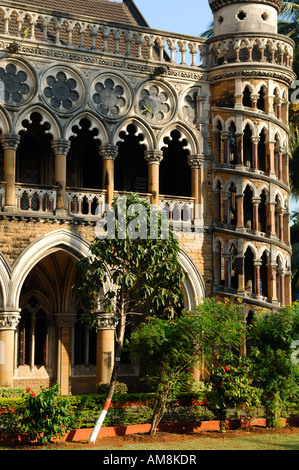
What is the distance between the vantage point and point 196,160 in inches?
1154

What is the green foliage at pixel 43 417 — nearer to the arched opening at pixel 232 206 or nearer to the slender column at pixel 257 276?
the slender column at pixel 257 276

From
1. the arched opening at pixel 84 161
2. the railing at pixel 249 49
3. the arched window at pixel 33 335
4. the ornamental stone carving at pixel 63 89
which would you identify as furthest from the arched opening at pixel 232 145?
the arched window at pixel 33 335

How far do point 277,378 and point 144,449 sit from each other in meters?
4.88

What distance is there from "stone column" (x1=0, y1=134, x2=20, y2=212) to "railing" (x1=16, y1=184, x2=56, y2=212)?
30 cm

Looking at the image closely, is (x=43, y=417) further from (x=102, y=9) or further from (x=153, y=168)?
(x=102, y=9)

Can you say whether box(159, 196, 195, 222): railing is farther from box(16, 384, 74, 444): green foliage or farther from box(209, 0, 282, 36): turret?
box(16, 384, 74, 444): green foliage

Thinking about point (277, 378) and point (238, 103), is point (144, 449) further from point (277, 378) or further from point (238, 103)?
point (238, 103)

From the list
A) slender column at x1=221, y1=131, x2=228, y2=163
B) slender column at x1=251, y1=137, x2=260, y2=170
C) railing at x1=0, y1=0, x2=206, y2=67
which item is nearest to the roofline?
railing at x1=0, y1=0, x2=206, y2=67

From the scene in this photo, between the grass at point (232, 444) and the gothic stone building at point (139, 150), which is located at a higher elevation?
the gothic stone building at point (139, 150)

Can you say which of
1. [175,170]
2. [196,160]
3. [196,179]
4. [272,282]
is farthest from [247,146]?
[272,282]

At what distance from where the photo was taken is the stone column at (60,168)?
88.6 ft

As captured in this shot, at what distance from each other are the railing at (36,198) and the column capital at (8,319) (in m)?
3.20

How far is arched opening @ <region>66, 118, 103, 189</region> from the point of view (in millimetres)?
29594

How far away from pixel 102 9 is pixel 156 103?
763 centimetres
